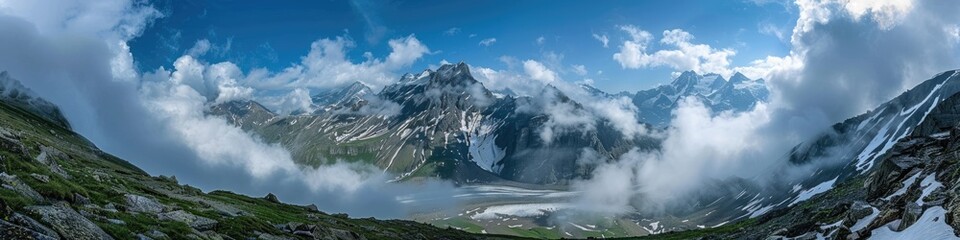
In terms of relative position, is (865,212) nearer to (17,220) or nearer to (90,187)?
(17,220)

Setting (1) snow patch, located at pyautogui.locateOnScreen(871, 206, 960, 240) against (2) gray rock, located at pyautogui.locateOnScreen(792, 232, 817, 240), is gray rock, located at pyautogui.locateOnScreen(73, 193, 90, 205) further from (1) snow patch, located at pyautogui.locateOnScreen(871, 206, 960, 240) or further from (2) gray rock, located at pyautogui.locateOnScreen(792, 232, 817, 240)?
(2) gray rock, located at pyautogui.locateOnScreen(792, 232, 817, 240)

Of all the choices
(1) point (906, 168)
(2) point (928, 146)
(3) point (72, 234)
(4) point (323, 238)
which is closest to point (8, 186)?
(3) point (72, 234)

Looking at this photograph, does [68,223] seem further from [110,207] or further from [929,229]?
[929,229]

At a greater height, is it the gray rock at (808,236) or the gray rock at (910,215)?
the gray rock at (910,215)

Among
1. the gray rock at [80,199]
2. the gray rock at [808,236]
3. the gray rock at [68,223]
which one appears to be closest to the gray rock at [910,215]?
the gray rock at [808,236]

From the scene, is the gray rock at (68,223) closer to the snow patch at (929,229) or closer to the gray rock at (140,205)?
the gray rock at (140,205)

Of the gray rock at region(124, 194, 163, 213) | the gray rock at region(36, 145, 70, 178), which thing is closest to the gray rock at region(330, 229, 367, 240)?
the gray rock at region(124, 194, 163, 213)
